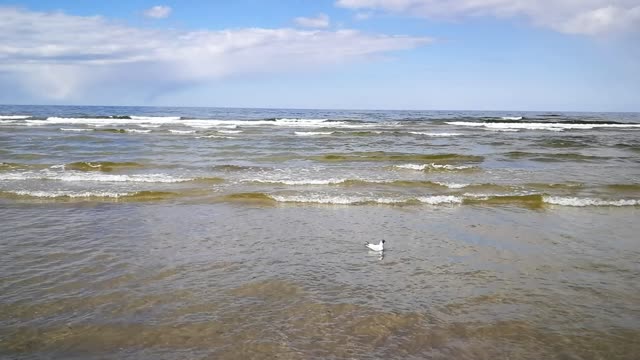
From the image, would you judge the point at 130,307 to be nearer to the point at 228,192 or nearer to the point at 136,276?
the point at 136,276

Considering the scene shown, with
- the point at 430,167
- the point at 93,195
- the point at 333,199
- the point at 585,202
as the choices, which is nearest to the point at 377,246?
the point at 333,199

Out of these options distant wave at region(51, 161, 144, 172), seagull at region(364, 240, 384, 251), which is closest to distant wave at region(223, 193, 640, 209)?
seagull at region(364, 240, 384, 251)

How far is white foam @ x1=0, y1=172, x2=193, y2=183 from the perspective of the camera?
13409 mm

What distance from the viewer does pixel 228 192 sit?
11727 millimetres

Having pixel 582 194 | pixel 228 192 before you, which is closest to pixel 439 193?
pixel 582 194

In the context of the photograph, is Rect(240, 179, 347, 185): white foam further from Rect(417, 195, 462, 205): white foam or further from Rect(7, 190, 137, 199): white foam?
Rect(7, 190, 137, 199): white foam

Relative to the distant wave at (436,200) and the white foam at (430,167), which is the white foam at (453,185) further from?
the white foam at (430,167)

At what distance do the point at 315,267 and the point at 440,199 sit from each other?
5.61 meters

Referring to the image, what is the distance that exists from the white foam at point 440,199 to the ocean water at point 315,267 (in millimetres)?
47

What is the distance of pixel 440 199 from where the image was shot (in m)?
11.0

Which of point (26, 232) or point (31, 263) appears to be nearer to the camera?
point (31, 263)

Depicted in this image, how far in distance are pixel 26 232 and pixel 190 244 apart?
2.89 m

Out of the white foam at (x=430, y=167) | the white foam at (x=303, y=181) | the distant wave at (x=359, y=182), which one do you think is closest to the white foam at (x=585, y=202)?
the distant wave at (x=359, y=182)

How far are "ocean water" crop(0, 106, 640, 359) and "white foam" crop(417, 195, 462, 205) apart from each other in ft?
0.15
